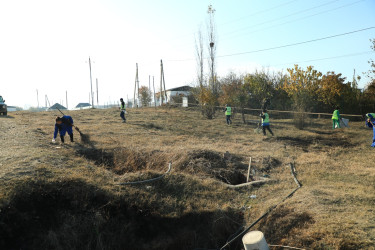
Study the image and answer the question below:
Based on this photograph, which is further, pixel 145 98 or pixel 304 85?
pixel 145 98

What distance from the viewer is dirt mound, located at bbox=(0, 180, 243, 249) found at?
5082 millimetres

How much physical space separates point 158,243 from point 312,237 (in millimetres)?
3053

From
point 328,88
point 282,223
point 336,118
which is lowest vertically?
point 282,223

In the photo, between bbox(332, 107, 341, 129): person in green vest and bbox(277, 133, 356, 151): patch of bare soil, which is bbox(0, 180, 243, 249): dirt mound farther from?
bbox(332, 107, 341, 129): person in green vest

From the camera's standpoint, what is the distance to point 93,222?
5.51 m

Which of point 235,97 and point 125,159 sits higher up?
point 235,97

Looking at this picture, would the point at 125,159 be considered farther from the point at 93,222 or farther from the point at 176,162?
the point at 93,222

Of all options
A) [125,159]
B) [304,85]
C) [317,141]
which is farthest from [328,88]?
[125,159]

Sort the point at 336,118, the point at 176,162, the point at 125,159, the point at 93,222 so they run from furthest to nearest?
the point at 336,118
the point at 125,159
the point at 176,162
the point at 93,222

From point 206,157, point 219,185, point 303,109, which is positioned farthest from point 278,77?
point 219,185

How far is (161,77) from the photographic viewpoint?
27.9 meters

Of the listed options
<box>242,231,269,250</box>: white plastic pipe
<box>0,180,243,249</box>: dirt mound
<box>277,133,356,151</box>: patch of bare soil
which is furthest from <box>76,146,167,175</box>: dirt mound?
<box>277,133,356,151</box>: patch of bare soil

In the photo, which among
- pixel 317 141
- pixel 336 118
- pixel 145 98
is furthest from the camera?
pixel 145 98

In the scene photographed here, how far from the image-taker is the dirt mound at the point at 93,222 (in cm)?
508
